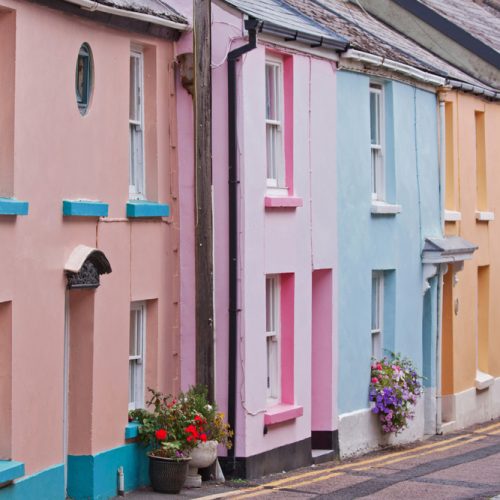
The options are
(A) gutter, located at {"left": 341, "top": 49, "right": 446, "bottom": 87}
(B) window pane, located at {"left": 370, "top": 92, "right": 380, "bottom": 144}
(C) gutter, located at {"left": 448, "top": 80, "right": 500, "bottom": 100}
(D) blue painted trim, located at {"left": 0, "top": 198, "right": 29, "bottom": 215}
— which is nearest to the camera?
(D) blue painted trim, located at {"left": 0, "top": 198, "right": 29, "bottom": 215}

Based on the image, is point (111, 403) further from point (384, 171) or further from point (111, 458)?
point (384, 171)

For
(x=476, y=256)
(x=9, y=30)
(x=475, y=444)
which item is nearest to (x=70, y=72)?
(x=9, y=30)

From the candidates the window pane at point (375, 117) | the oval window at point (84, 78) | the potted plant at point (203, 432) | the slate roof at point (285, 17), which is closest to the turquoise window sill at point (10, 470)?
the potted plant at point (203, 432)

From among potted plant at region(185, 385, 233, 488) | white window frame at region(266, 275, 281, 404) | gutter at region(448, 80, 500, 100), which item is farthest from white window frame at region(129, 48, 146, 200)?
gutter at region(448, 80, 500, 100)

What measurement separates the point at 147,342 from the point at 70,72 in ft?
11.5

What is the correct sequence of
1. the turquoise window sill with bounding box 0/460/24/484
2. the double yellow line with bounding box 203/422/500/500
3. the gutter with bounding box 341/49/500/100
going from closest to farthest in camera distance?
1. the turquoise window sill with bounding box 0/460/24/484
2. the double yellow line with bounding box 203/422/500/500
3. the gutter with bounding box 341/49/500/100

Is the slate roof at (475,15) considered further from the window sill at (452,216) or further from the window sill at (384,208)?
the window sill at (384,208)

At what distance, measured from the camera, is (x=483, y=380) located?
27.3 metres

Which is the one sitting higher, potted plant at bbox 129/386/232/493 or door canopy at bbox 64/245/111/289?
door canopy at bbox 64/245/111/289

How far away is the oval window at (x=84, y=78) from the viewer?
591 inches

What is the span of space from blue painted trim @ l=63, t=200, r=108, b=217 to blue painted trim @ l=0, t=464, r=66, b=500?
2585 millimetres

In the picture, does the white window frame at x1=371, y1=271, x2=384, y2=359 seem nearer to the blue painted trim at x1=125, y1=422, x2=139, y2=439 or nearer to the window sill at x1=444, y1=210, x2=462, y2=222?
the window sill at x1=444, y1=210, x2=462, y2=222

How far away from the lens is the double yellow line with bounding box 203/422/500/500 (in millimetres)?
16156

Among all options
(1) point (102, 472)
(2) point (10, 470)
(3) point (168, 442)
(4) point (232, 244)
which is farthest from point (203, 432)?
(2) point (10, 470)
